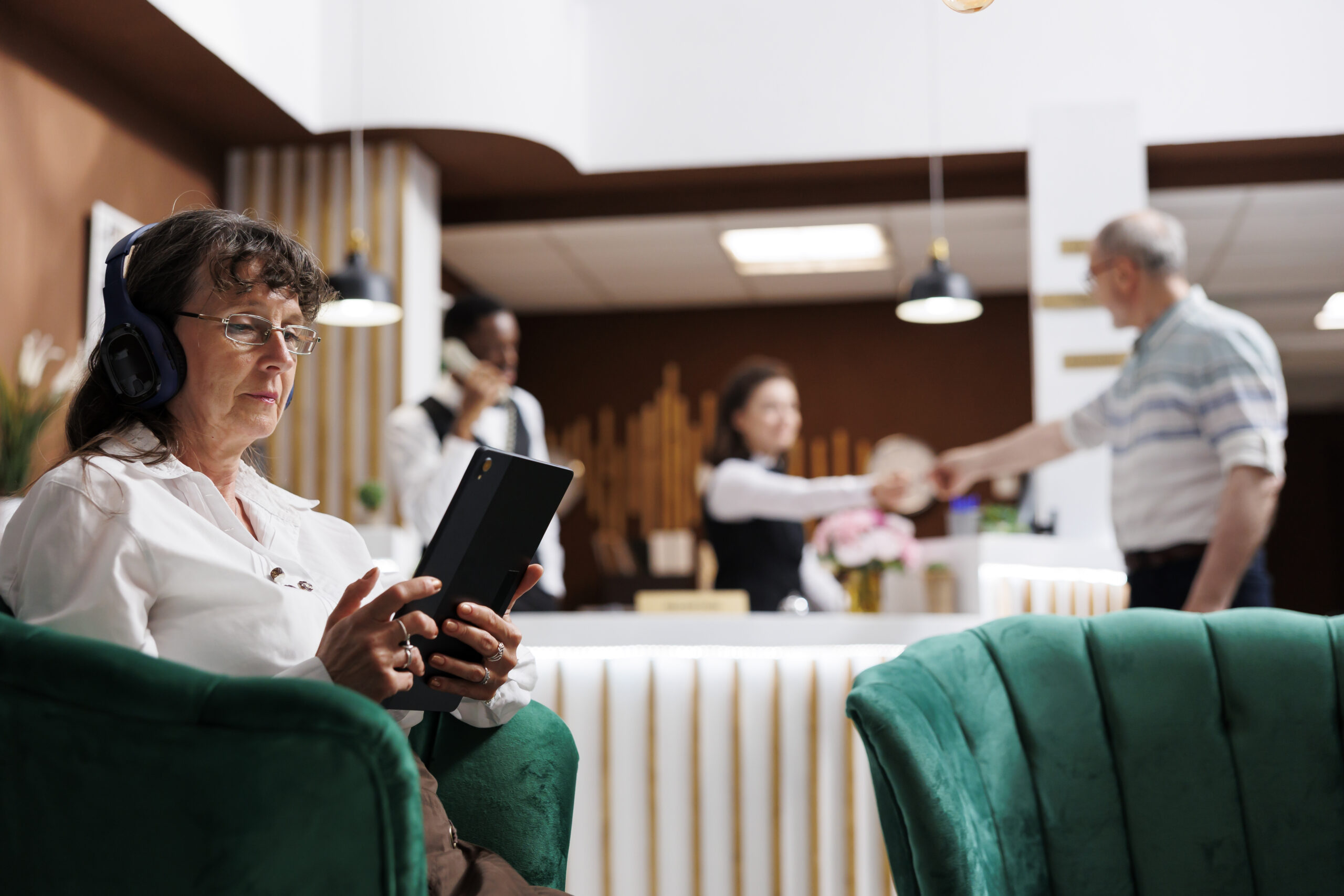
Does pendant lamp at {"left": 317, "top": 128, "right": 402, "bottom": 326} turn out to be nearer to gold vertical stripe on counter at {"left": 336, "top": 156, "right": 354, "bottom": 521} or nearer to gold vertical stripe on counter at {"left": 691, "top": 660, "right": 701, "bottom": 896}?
gold vertical stripe on counter at {"left": 336, "top": 156, "right": 354, "bottom": 521}

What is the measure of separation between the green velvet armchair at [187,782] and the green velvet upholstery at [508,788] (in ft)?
1.81

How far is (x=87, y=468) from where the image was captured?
1229mm

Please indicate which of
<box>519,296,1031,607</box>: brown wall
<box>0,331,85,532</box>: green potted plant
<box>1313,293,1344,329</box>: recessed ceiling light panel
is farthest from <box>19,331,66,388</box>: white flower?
<box>1313,293,1344,329</box>: recessed ceiling light panel

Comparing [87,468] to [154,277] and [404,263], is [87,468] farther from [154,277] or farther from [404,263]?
[404,263]

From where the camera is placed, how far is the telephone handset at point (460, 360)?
148 inches

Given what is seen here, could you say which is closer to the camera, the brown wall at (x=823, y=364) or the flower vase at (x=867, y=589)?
the flower vase at (x=867, y=589)

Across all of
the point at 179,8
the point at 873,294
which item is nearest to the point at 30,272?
the point at 179,8

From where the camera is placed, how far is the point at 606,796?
2371 mm

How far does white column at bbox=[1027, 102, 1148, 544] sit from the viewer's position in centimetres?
516

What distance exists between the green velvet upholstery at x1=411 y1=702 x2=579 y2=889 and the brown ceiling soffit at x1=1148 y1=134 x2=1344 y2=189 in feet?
16.2

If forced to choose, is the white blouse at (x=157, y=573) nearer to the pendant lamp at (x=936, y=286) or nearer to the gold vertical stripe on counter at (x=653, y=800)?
the gold vertical stripe on counter at (x=653, y=800)

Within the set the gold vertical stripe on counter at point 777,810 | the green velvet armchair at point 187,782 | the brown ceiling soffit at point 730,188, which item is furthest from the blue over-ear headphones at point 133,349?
the brown ceiling soffit at point 730,188

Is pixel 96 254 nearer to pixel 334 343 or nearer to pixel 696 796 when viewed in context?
pixel 334 343

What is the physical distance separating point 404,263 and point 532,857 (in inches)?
172
